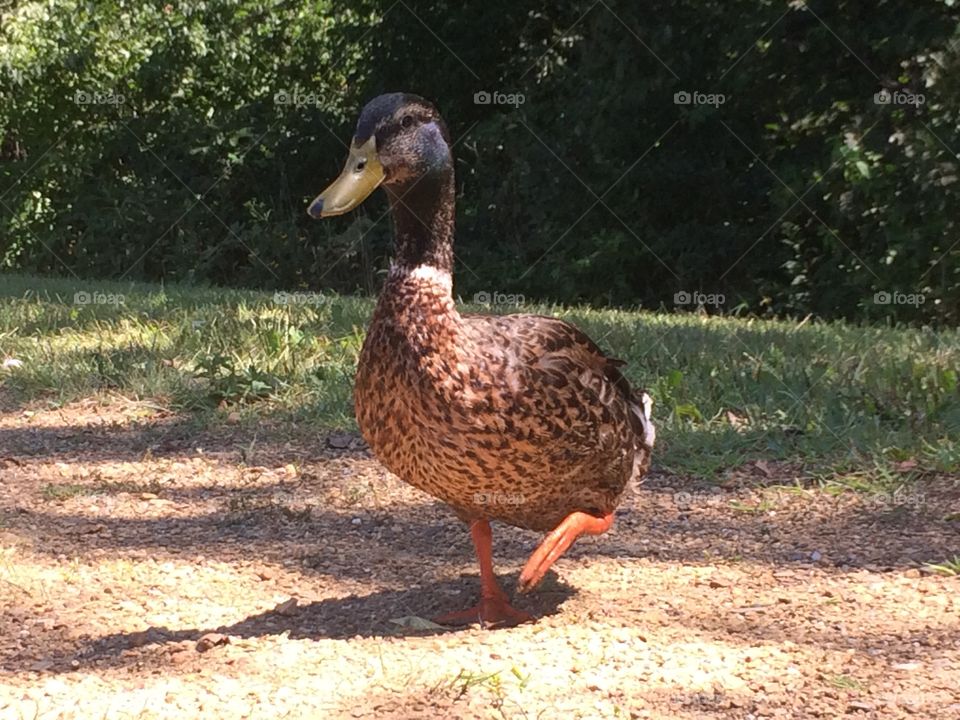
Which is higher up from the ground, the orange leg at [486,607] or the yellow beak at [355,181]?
the yellow beak at [355,181]

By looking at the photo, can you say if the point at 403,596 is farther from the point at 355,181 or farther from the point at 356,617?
the point at 355,181

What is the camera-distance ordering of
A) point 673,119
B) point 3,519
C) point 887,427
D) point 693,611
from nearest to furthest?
point 693,611 → point 3,519 → point 887,427 → point 673,119

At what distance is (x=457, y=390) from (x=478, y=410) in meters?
0.07

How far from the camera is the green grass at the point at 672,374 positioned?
16.9ft

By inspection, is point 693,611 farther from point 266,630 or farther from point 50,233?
point 50,233

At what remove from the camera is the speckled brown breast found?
3.35m

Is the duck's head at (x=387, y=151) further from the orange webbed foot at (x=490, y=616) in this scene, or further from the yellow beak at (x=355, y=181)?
the orange webbed foot at (x=490, y=616)

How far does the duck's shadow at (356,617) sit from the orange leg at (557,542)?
0.86 ft

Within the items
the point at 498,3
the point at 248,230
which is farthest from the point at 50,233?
the point at 498,3

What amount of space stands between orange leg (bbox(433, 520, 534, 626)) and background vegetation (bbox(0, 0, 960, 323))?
6.93 m

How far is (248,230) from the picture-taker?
13.6 m

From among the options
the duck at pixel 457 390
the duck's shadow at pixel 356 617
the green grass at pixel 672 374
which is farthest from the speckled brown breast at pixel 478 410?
the green grass at pixel 672 374

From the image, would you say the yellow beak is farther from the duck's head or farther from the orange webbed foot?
the orange webbed foot

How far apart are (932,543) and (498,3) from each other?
9.68m
